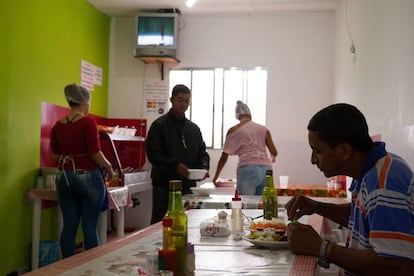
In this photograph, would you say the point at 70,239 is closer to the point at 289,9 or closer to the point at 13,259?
the point at 13,259

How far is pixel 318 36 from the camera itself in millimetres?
5863

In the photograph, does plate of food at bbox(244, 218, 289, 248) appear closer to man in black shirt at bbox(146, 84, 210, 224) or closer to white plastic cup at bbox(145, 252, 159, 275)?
white plastic cup at bbox(145, 252, 159, 275)

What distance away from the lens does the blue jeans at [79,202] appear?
3482 millimetres

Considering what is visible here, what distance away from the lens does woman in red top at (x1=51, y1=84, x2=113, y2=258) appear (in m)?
3.47

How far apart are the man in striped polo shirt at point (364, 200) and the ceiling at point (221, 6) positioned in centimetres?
438

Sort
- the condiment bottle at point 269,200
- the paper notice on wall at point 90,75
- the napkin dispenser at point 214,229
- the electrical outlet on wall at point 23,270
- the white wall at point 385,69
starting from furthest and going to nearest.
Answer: the paper notice on wall at point 90,75, the electrical outlet on wall at point 23,270, the white wall at point 385,69, the condiment bottle at point 269,200, the napkin dispenser at point 214,229

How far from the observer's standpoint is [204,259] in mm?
1507

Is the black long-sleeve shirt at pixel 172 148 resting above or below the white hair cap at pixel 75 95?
below

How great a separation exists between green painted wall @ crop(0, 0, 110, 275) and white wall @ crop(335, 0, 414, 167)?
2.84 m

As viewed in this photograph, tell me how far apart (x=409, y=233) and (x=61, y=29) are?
4453 millimetres

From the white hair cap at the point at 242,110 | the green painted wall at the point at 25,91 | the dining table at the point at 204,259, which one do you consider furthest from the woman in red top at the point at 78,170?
the dining table at the point at 204,259

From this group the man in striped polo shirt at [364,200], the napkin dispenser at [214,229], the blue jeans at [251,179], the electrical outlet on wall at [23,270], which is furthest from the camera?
the blue jeans at [251,179]

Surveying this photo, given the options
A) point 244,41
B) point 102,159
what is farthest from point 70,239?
point 244,41

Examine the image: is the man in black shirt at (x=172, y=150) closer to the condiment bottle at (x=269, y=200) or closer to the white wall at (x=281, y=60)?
the condiment bottle at (x=269, y=200)
